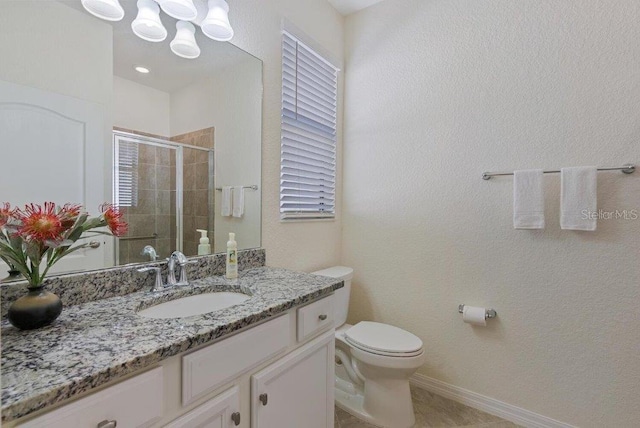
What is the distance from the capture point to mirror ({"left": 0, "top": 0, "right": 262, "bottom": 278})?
35.4 inches

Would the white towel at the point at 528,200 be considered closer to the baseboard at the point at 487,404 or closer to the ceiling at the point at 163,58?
the baseboard at the point at 487,404

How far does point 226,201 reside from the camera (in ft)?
4.99

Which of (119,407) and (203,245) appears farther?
(203,245)

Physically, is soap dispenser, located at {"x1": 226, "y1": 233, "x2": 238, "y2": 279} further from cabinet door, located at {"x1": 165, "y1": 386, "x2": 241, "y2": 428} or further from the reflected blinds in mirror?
cabinet door, located at {"x1": 165, "y1": 386, "x2": 241, "y2": 428}

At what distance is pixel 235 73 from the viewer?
1520 millimetres

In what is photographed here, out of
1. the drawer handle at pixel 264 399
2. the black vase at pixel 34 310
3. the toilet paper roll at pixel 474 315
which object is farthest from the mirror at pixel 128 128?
the toilet paper roll at pixel 474 315

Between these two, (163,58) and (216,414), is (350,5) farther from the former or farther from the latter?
(216,414)

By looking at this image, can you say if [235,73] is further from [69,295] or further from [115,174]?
[69,295]

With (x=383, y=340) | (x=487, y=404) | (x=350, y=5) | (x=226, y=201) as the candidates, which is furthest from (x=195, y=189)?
(x=487, y=404)

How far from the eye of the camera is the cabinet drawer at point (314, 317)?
3.65 ft

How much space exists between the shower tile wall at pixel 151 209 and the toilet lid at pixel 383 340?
3.59 feet

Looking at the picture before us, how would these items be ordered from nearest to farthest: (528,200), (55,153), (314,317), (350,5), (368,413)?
(55,153), (314,317), (528,200), (368,413), (350,5)

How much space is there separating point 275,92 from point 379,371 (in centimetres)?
167

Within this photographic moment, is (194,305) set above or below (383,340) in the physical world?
above
